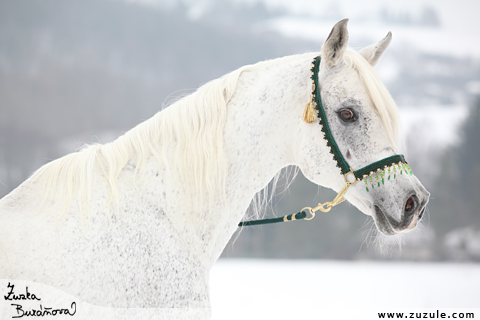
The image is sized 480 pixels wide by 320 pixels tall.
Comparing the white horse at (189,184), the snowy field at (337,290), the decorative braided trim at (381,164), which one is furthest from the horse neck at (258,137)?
the snowy field at (337,290)

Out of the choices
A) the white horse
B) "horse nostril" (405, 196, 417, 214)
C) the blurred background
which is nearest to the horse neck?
the white horse

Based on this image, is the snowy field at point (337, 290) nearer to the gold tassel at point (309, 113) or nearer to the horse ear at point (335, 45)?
the gold tassel at point (309, 113)

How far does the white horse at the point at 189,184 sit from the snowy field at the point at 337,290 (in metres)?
1.62

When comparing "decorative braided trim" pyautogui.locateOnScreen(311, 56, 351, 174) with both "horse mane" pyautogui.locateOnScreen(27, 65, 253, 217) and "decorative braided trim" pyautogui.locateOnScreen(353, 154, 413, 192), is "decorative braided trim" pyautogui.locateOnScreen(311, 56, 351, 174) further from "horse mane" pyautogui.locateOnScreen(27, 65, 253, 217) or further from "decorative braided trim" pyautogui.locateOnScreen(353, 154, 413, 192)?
"horse mane" pyautogui.locateOnScreen(27, 65, 253, 217)

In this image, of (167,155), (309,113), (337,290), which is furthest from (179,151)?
(337,290)

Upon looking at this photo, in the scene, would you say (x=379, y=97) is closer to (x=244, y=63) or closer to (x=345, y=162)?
(x=345, y=162)

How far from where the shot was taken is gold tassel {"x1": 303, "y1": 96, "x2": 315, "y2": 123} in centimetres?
126

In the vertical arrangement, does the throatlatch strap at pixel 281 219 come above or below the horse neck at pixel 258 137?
below

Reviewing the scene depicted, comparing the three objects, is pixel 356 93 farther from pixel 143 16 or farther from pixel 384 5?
pixel 384 5

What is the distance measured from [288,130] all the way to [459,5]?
1703 cm

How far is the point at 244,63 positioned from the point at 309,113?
14.2m

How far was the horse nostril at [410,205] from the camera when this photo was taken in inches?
45.7

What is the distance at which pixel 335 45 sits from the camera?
1.24 meters

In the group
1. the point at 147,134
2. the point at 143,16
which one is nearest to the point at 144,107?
the point at 143,16
